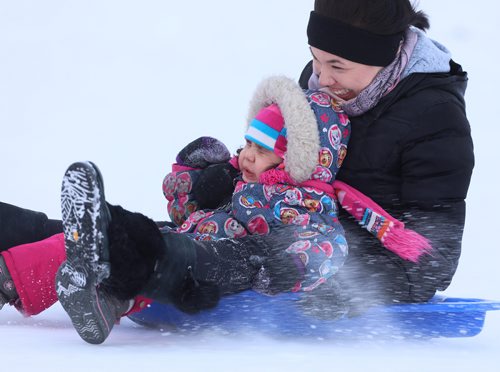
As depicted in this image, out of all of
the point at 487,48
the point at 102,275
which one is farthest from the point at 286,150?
the point at 487,48

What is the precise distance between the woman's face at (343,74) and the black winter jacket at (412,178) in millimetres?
73

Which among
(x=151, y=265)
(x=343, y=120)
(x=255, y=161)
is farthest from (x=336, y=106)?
(x=151, y=265)

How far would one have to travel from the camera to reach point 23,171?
14.1 ft

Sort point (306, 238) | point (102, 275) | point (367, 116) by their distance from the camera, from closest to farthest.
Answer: point (102, 275) < point (306, 238) < point (367, 116)

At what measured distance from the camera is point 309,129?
2131 mm

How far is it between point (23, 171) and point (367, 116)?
2543 millimetres

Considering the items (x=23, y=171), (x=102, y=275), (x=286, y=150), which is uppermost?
(x=286, y=150)

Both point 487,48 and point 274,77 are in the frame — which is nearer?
point 274,77

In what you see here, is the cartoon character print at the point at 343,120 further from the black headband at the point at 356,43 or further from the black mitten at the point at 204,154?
the black mitten at the point at 204,154

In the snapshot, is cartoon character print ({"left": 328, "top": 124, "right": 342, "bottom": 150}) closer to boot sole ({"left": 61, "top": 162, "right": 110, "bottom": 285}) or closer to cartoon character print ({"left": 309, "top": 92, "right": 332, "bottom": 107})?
cartoon character print ({"left": 309, "top": 92, "right": 332, "bottom": 107})

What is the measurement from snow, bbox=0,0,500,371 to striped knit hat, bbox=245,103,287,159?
236 mm

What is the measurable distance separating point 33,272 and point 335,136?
0.84 metres

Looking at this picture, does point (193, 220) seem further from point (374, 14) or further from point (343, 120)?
point (374, 14)

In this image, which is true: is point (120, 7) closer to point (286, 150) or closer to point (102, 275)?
point (286, 150)
